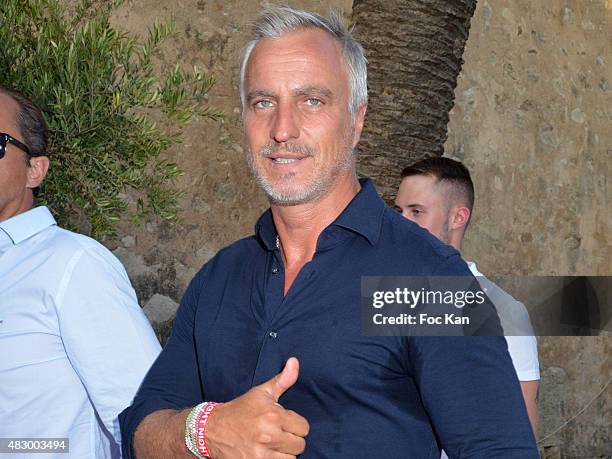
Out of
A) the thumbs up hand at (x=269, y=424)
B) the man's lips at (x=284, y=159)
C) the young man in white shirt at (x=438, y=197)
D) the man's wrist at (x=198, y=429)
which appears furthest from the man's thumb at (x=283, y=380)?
the young man in white shirt at (x=438, y=197)

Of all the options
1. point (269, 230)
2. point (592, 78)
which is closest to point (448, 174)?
point (269, 230)

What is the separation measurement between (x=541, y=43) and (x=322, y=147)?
885 centimetres

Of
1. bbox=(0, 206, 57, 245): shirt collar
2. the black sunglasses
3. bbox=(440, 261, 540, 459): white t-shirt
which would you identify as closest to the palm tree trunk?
bbox=(440, 261, 540, 459): white t-shirt

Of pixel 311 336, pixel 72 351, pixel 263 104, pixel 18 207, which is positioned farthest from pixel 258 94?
pixel 18 207

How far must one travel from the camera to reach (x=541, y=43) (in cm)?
1041

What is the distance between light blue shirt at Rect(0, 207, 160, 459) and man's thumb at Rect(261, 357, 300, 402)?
0.93 meters

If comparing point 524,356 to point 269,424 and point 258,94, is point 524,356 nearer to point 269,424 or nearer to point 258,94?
point 258,94

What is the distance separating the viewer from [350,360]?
1.88 m

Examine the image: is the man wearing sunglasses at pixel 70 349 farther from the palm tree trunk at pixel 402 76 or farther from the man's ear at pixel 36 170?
the palm tree trunk at pixel 402 76

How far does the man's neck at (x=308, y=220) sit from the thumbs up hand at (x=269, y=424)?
40cm

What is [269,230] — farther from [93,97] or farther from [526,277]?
[526,277]

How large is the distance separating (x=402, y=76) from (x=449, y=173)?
64 cm

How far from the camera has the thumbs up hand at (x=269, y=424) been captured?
5.99 ft

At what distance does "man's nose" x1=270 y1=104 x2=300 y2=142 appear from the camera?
2.16 metres
